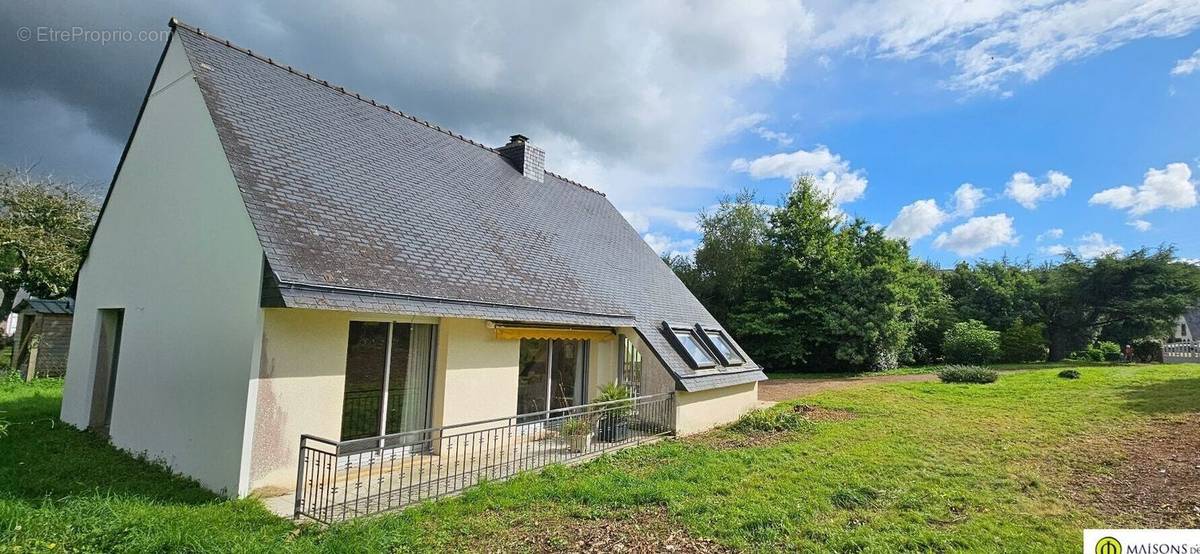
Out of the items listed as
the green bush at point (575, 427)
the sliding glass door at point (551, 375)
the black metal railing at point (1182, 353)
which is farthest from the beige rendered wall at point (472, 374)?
the black metal railing at point (1182, 353)

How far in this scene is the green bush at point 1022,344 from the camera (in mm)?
34188

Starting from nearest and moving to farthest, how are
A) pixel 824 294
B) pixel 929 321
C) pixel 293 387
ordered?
pixel 293 387, pixel 824 294, pixel 929 321

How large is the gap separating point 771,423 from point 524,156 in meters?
11.8

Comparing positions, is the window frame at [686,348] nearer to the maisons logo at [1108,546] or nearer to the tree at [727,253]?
the maisons logo at [1108,546]

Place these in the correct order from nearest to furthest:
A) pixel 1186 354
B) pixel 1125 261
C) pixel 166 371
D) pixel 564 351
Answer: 1. pixel 166 371
2. pixel 564 351
3. pixel 1186 354
4. pixel 1125 261

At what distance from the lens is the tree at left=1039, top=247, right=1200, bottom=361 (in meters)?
32.9

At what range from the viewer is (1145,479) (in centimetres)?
873

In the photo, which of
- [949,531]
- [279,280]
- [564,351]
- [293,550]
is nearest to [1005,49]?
[949,531]

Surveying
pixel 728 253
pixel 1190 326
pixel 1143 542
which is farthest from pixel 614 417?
pixel 1190 326

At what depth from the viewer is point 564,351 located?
46.2 ft

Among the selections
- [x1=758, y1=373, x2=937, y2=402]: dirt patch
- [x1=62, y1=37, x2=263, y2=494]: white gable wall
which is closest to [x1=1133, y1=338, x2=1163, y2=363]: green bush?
[x1=758, y1=373, x2=937, y2=402]: dirt patch

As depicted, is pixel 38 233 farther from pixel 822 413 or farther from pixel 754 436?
pixel 822 413

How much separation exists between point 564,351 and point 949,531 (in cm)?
923

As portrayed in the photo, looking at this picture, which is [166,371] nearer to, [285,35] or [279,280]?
[279,280]
